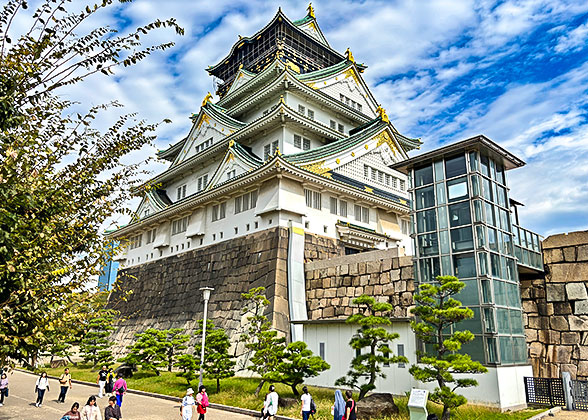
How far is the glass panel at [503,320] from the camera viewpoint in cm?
1391

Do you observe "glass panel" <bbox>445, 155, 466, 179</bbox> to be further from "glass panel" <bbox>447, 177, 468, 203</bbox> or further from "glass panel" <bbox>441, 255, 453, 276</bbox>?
"glass panel" <bbox>441, 255, 453, 276</bbox>

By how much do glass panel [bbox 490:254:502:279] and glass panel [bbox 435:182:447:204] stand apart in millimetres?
2544

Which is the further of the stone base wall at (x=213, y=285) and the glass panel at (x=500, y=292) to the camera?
the stone base wall at (x=213, y=285)

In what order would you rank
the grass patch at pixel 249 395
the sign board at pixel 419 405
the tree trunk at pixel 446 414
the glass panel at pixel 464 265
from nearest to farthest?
the sign board at pixel 419 405, the tree trunk at pixel 446 414, the grass patch at pixel 249 395, the glass panel at pixel 464 265

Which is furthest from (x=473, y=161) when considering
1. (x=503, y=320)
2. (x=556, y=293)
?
(x=556, y=293)

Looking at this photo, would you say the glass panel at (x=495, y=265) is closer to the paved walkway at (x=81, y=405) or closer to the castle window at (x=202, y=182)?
the paved walkway at (x=81, y=405)

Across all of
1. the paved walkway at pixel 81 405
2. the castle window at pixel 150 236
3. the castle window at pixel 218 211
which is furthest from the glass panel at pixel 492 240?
the castle window at pixel 150 236

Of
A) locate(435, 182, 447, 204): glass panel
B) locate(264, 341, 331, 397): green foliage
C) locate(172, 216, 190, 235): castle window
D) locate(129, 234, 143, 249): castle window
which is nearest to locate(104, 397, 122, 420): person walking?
locate(264, 341, 331, 397): green foliage

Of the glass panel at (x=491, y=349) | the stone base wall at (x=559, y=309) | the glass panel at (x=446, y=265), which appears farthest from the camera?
the stone base wall at (x=559, y=309)

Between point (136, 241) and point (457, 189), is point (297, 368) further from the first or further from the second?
point (136, 241)

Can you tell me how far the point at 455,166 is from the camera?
15711 mm

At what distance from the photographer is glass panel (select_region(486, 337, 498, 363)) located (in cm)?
1347

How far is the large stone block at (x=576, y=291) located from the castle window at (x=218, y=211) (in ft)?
62.9

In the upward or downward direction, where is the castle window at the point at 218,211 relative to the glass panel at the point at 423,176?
upward
